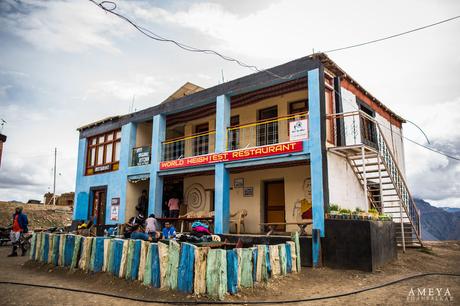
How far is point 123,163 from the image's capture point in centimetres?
1593

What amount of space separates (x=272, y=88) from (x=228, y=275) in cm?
760

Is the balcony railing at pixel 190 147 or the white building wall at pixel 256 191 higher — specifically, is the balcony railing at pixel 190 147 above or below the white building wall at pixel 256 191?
above

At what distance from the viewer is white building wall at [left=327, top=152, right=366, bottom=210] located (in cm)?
1000

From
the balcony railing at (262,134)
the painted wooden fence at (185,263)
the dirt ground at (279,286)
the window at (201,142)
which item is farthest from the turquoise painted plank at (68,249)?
the window at (201,142)

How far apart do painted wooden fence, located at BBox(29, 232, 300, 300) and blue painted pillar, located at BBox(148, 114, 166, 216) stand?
519cm

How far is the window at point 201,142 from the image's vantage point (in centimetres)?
1580

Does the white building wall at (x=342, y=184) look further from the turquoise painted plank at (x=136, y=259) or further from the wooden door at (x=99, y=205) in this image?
the wooden door at (x=99, y=205)

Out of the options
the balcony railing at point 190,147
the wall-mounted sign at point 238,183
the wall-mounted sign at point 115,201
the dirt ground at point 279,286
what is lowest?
the dirt ground at point 279,286

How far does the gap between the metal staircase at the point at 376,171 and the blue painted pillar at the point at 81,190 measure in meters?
13.7

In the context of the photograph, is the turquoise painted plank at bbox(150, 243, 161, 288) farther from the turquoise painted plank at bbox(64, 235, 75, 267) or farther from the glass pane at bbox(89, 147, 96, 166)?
the glass pane at bbox(89, 147, 96, 166)

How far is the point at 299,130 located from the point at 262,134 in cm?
328

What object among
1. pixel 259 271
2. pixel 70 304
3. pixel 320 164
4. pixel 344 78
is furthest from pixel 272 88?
pixel 70 304

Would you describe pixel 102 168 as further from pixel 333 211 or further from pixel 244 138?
pixel 333 211

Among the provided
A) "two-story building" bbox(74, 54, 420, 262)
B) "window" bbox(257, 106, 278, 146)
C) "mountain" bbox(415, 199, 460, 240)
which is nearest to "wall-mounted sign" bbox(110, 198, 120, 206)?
"two-story building" bbox(74, 54, 420, 262)
